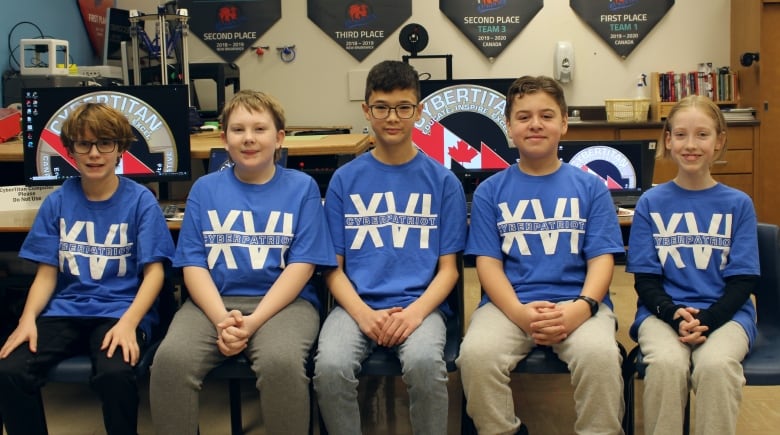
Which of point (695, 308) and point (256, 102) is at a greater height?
point (256, 102)

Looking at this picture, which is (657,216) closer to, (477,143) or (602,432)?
(602,432)

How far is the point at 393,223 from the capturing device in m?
2.11

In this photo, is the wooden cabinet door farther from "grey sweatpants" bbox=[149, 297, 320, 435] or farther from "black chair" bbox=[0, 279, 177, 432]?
"black chair" bbox=[0, 279, 177, 432]

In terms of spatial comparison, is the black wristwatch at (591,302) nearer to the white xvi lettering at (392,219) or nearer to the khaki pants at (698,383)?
the khaki pants at (698,383)

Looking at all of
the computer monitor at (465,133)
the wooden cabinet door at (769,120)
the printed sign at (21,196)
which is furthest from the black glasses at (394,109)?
the wooden cabinet door at (769,120)

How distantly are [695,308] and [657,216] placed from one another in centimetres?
26

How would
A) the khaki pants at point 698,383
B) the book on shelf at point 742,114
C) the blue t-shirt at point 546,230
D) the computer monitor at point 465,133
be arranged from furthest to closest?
the book on shelf at point 742,114, the computer monitor at point 465,133, the blue t-shirt at point 546,230, the khaki pants at point 698,383

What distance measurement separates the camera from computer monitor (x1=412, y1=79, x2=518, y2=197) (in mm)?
2713

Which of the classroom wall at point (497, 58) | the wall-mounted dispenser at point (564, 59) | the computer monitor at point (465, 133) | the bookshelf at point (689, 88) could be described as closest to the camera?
the computer monitor at point (465, 133)

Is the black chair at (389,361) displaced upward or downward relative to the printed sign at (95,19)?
downward

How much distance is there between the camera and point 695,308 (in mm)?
1948

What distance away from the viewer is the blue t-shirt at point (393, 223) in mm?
2078

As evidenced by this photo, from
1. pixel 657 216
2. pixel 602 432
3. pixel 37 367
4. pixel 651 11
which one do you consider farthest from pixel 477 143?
pixel 651 11

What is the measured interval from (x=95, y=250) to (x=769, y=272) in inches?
71.1
